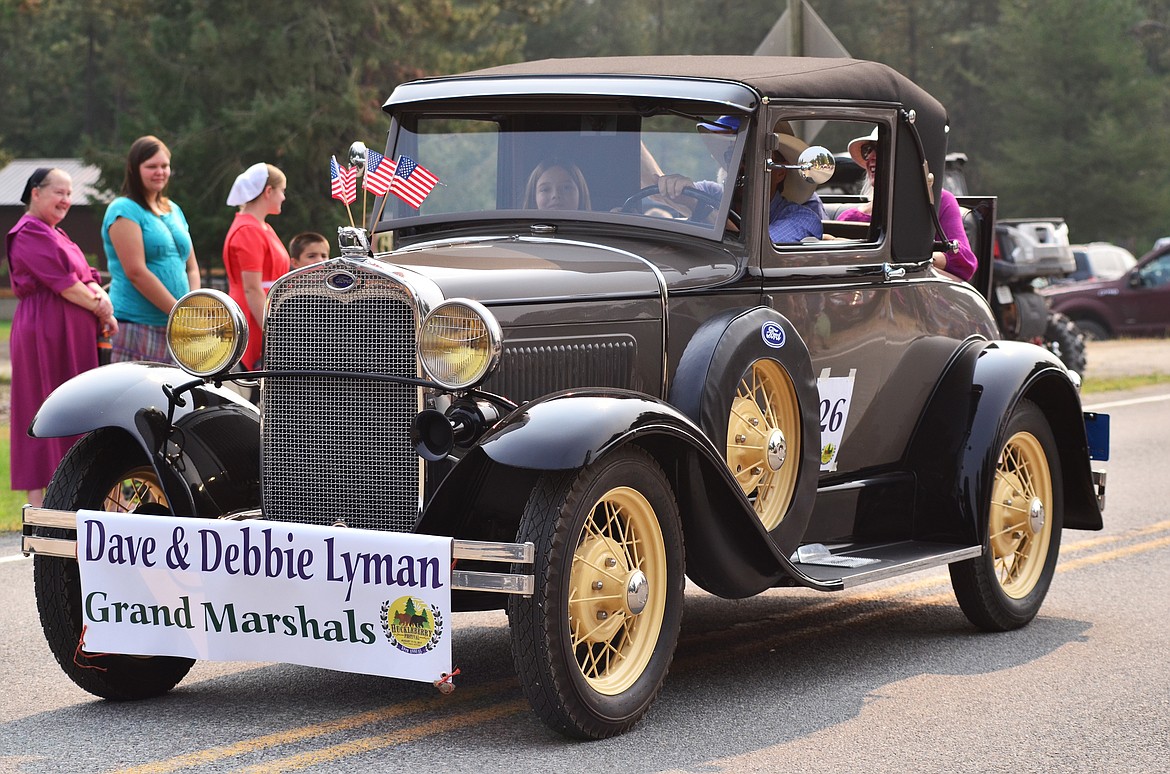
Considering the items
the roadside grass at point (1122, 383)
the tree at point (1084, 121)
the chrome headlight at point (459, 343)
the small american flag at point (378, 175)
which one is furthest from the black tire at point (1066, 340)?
the tree at point (1084, 121)

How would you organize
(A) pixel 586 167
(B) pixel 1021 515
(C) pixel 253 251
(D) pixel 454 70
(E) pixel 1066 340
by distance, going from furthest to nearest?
1. (D) pixel 454 70
2. (E) pixel 1066 340
3. (C) pixel 253 251
4. (B) pixel 1021 515
5. (A) pixel 586 167

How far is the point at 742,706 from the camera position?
513 centimetres

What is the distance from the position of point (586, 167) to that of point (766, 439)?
1.21 m

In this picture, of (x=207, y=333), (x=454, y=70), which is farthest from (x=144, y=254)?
(x=454, y=70)

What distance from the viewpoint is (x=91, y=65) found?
197 feet

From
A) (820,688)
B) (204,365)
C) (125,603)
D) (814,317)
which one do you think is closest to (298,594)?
(125,603)

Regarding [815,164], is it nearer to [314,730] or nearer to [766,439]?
[766,439]

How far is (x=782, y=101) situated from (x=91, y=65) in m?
58.5

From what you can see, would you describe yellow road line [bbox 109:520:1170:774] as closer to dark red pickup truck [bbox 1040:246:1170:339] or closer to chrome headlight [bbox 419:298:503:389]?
chrome headlight [bbox 419:298:503:389]

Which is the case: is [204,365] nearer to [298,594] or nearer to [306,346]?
[306,346]

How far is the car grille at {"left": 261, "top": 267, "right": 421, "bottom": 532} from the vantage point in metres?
4.83

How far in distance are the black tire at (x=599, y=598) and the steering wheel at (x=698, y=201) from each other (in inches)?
47.9

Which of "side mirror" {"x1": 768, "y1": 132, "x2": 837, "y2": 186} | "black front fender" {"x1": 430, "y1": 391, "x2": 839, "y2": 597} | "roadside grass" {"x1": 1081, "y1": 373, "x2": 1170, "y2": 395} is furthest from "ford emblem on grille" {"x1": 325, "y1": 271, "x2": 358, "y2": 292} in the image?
"roadside grass" {"x1": 1081, "y1": 373, "x2": 1170, "y2": 395}

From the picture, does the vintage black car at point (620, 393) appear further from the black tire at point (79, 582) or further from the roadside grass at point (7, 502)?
the roadside grass at point (7, 502)
